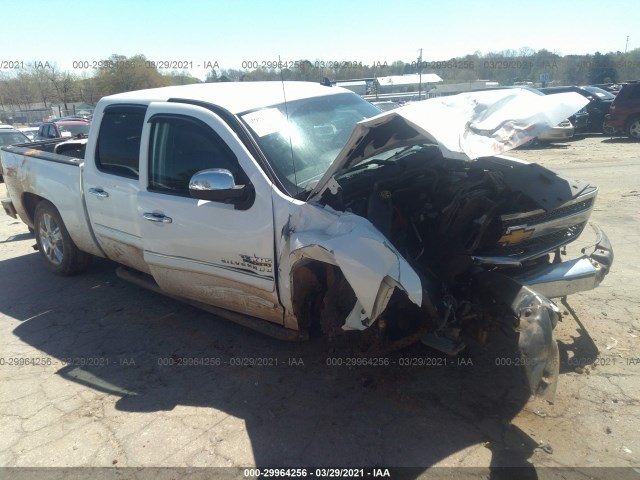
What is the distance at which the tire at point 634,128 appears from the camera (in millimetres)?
14969

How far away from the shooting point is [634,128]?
15.1 m

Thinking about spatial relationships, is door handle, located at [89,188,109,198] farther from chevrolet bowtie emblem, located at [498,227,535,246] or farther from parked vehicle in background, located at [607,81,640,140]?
parked vehicle in background, located at [607,81,640,140]

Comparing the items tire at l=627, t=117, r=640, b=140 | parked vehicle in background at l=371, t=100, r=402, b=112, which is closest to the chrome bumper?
parked vehicle in background at l=371, t=100, r=402, b=112

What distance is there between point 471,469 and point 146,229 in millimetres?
2955

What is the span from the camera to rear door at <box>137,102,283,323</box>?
3.32 meters

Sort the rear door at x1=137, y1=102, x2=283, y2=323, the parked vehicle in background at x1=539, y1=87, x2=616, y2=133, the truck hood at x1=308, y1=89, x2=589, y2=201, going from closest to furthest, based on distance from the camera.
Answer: the truck hood at x1=308, y1=89, x2=589, y2=201 → the rear door at x1=137, y1=102, x2=283, y2=323 → the parked vehicle in background at x1=539, y1=87, x2=616, y2=133

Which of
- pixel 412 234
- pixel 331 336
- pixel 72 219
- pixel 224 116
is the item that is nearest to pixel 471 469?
pixel 331 336

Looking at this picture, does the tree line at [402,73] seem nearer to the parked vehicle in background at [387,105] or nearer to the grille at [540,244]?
the parked vehicle in background at [387,105]

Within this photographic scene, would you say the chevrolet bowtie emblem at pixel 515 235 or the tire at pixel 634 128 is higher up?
the chevrolet bowtie emblem at pixel 515 235

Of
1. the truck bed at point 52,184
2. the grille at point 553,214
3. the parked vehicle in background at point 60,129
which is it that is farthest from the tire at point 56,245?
the parked vehicle in background at point 60,129

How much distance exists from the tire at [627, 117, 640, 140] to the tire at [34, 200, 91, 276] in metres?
16.0

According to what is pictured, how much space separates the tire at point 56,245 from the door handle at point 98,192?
101 centimetres

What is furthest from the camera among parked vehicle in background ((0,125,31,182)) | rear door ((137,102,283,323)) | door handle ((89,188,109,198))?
parked vehicle in background ((0,125,31,182))

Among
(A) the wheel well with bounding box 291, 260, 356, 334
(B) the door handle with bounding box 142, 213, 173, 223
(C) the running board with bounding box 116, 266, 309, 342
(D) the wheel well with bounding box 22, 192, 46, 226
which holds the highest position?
(B) the door handle with bounding box 142, 213, 173, 223
